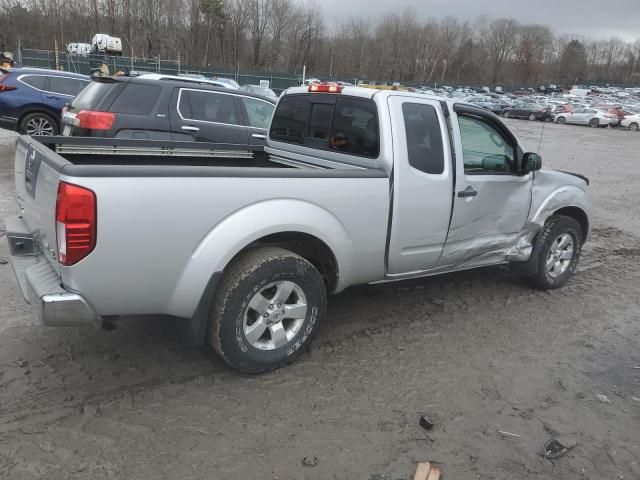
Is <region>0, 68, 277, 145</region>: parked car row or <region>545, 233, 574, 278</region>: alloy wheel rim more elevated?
<region>0, 68, 277, 145</region>: parked car row

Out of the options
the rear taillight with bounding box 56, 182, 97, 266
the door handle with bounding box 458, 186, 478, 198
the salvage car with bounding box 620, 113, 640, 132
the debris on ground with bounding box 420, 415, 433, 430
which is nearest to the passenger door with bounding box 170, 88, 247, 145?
the door handle with bounding box 458, 186, 478, 198

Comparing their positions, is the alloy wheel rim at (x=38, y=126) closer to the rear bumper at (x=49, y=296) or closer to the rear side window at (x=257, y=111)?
the rear side window at (x=257, y=111)

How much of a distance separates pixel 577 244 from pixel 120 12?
72.7m

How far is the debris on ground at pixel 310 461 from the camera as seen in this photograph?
109 inches

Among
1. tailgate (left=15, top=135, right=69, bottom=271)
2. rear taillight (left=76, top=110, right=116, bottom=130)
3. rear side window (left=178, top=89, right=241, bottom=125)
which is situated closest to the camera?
→ tailgate (left=15, top=135, right=69, bottom=271)

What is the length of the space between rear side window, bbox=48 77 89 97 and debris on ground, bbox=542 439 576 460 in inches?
467

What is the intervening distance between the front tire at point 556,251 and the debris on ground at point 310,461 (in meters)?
3.39

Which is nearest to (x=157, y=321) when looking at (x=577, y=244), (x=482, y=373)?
(x=482, y=373)

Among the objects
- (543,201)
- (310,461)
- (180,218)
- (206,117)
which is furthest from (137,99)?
(310,461)

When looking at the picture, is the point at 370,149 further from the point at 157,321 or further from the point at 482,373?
the point at 157,321

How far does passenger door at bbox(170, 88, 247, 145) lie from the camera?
26.7 feet

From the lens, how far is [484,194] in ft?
14.9

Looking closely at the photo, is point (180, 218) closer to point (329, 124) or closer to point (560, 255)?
point (329, 124)

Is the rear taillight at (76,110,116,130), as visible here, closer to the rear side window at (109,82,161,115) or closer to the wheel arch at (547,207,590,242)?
the rear side window at (109,82,161,115)
